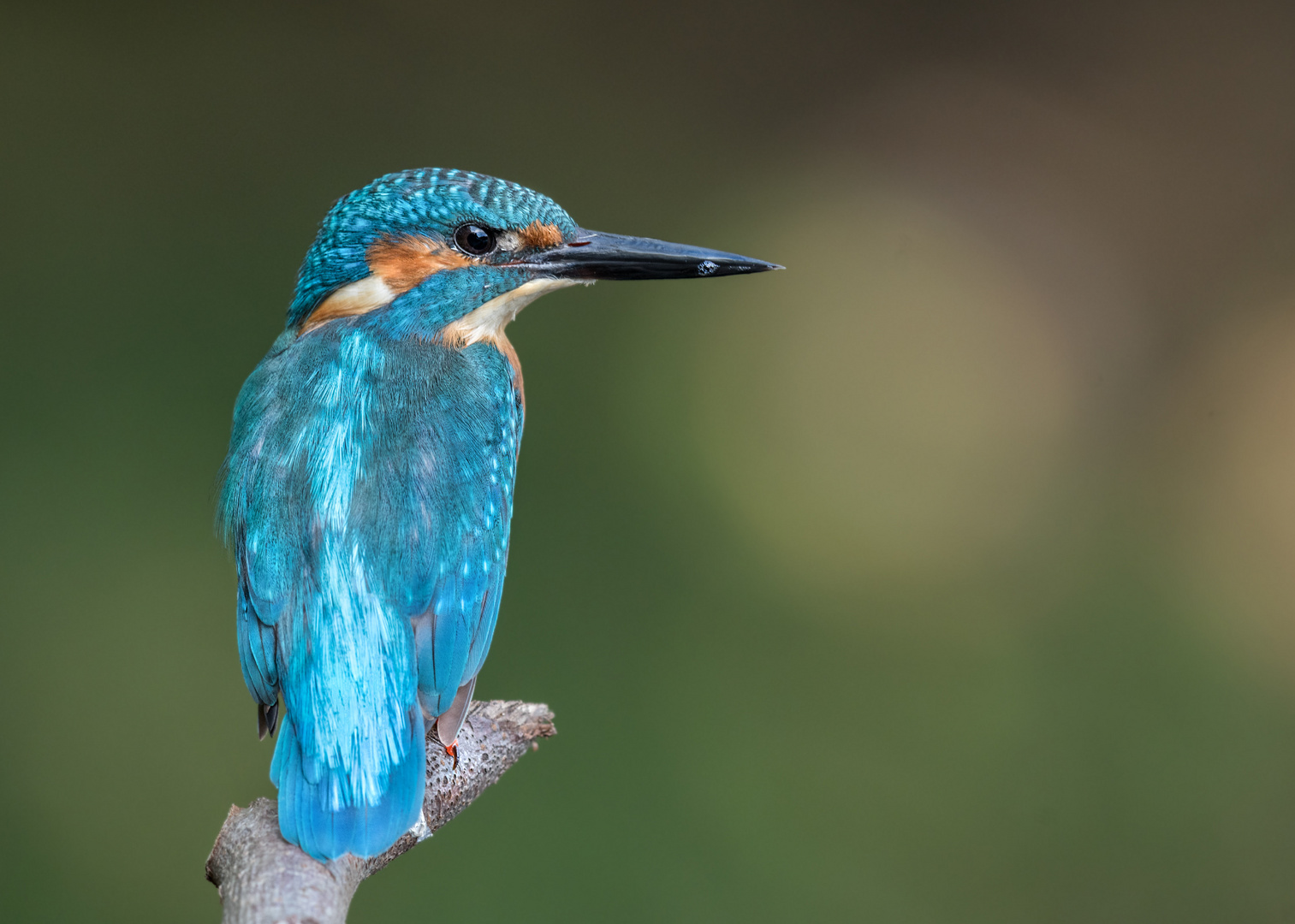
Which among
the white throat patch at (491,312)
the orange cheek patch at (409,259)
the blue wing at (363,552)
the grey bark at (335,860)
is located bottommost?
the grey bark at (335,860)

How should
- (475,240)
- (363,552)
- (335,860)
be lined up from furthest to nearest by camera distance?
(475,240) → (363,552) → (335,860)

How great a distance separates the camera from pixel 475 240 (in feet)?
3.93

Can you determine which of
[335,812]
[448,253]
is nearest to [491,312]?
[448,253]

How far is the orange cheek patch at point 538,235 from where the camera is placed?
47.3 inches

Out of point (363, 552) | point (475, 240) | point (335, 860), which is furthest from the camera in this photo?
point (475, 240)

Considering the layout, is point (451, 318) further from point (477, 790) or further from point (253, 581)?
point (477, 790)

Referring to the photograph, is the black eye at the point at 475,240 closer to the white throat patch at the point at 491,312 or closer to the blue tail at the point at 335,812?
the white throat patch at the point at 491,312

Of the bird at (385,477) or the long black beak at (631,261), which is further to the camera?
the long black beak at (631,261)

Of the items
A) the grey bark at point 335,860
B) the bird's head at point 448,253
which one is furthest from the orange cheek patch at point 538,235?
the grey bark at point 335,860

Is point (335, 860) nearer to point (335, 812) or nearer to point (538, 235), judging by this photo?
point (335, 812)

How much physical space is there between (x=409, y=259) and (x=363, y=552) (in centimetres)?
35

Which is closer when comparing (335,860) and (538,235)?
(335,860)

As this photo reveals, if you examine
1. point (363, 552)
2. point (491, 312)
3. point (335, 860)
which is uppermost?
point (491, 312)

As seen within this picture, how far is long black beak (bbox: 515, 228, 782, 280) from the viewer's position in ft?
4.01
